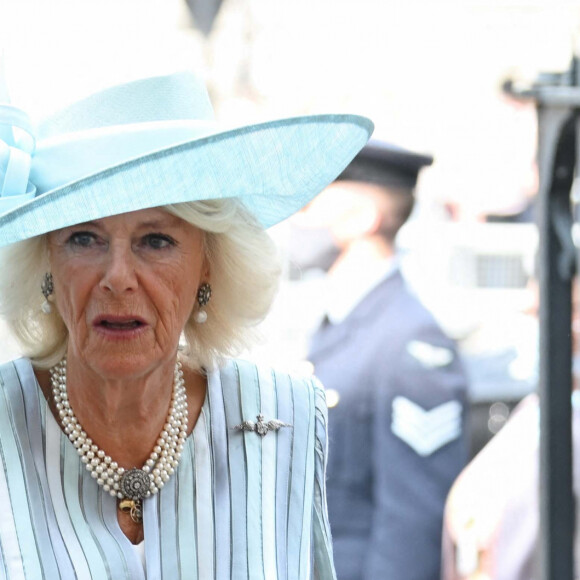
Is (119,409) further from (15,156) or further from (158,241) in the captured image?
(15,156)

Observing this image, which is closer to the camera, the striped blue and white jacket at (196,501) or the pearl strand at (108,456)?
the striped blue and white jacket at (196,501)

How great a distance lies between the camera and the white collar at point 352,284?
13.4 feet

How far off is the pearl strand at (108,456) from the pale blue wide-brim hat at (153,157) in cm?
38

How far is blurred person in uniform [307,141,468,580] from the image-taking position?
148 inches

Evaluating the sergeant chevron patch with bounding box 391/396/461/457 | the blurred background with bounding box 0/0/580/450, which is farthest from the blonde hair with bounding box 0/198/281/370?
the blurred background with bounding box 0/0/580/450

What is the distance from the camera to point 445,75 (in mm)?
5930

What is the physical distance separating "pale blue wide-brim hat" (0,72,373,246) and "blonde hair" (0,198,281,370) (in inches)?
2.9

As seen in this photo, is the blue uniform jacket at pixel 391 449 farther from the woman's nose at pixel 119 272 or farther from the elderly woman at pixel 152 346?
the woman's nose at pixel 119 272

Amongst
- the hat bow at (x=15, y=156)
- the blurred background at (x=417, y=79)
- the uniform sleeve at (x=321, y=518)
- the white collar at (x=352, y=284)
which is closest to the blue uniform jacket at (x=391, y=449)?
the white collar at (x=352, y=284)

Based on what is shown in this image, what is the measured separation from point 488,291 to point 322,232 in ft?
4.21

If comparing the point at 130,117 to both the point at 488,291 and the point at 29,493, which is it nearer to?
the point at 29,493

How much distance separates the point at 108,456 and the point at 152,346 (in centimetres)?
25

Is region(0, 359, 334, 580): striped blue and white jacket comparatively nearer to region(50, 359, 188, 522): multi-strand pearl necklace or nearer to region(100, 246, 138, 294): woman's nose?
region(50, 359, 188, 522): multi-strand pearl necklace

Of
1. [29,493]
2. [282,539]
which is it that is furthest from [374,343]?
[29,493]
